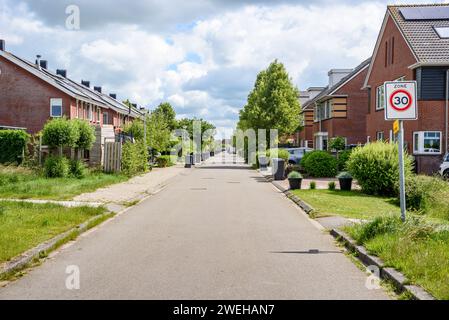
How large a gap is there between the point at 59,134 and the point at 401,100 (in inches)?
686

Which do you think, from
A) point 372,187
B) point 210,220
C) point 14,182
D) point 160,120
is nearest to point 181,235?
point 210,220

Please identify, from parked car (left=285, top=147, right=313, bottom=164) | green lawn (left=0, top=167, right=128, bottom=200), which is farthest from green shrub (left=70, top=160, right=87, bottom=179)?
parked car (left=285, top=147, right=313, bottom=164)

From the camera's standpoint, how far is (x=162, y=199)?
1806cm

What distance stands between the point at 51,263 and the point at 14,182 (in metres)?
13.6

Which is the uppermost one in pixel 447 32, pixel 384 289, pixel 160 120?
pixel 447 32

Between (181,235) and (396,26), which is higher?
(396,26)

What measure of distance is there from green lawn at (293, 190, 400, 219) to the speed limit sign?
3.04 meters

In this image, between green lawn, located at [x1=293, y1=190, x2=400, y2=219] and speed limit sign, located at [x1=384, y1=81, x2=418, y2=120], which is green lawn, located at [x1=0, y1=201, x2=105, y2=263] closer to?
green lawn, located at [x1=293, y1=190, x2=400, y2=219]

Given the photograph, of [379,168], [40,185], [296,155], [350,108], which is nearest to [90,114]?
[296,155]

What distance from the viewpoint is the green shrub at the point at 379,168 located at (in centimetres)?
1838

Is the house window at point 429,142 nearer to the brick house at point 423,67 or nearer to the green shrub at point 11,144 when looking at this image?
the brick house at point 423,67
